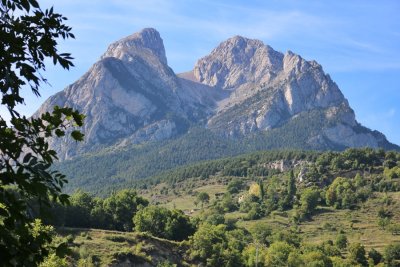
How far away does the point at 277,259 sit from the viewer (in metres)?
122

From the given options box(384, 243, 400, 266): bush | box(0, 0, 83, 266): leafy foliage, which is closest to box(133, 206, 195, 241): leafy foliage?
box(384, 243, 400, 266): bush

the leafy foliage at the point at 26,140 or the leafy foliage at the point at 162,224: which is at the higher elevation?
the leafy foliage at the point at 162,224

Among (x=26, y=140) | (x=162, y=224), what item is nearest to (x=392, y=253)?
(x=162, y=224)

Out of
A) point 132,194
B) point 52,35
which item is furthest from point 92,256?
point 52,35

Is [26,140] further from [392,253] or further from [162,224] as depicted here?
[392,253]

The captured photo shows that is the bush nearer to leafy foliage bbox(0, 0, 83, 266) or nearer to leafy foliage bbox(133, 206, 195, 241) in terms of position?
leafy foliage bbox(133, 206, 195, 241)

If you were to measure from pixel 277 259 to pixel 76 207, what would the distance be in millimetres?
49194

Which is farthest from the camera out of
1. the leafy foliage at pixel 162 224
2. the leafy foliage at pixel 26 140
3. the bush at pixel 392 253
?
the bush at pixel 392 253

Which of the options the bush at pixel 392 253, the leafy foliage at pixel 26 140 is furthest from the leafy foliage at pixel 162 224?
the leafy foliage at pixel 26 140

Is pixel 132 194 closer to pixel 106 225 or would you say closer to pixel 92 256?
pixel 106 225

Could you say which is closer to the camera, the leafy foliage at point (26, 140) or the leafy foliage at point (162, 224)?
the leafy foliage at point (26, 140)

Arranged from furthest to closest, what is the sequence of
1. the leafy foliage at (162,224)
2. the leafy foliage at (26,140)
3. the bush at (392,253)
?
the bush at (392,253) → the leafy foliage at (162,224) → the leafy foliage at (26,140)

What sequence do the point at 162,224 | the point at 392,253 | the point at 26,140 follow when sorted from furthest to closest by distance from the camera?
the point at 392,253 < the point at 162,224 < the point at 26,140

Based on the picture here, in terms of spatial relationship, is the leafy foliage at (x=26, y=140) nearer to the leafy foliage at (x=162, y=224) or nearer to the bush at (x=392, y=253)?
the leafy foliage at (x=162, y=224)
